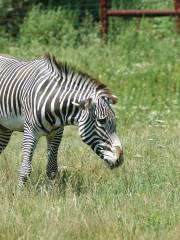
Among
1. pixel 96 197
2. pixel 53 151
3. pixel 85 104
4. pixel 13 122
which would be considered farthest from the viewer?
pixel 53 151

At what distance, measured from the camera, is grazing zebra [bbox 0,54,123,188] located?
8.03 metres

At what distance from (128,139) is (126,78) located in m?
3.89

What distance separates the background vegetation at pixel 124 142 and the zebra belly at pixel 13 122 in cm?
52

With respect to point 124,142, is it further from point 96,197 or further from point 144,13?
point 144,13

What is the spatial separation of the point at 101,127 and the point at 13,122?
3.64 ft

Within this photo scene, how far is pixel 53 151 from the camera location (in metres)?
8.86

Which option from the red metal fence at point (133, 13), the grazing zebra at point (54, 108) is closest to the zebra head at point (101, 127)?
the grazing zebra at point (54, 108)

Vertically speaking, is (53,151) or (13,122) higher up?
(13,122)

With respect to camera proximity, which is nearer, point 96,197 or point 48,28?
point 96,197

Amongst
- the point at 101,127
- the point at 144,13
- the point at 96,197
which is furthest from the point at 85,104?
the point at 144,13

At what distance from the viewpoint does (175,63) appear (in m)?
14.8

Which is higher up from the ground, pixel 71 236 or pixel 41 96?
pixel 41 96

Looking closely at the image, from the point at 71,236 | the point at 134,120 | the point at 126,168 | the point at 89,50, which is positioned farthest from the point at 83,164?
the point at 89,50

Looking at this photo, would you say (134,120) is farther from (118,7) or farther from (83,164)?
(118,7)
